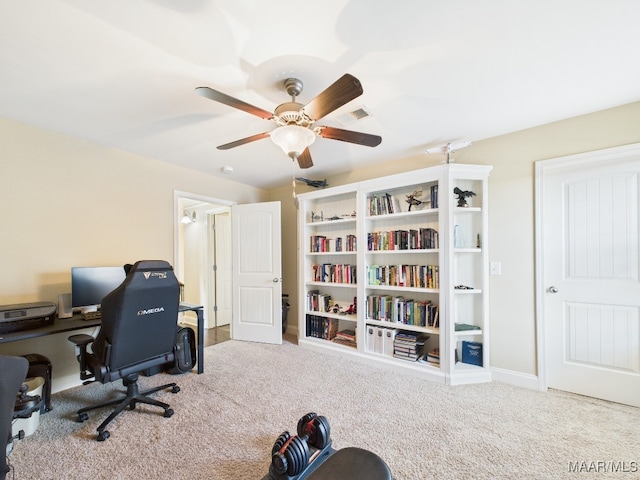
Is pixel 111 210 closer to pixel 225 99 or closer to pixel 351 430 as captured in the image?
pixel 225 99

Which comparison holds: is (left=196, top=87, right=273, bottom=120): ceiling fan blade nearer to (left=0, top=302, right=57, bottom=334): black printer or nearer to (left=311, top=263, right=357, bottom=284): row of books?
(left=0, top=302, right=57, bottom=334): black printer

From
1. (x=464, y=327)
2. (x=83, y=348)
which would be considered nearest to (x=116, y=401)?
(x=83, y=348)

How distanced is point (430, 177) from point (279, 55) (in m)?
1.89

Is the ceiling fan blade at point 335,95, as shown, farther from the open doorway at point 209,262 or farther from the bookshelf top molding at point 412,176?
the open doorway at point 209,262

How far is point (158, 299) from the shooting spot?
6.44 feet

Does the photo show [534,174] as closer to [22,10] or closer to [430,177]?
[430,177]

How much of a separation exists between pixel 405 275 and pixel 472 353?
987 mm

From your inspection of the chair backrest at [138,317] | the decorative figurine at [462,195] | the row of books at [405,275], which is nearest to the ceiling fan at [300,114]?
the chair backrest at [138,317]

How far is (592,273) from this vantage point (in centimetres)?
232

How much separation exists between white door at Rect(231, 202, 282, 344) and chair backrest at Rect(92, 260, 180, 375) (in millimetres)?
1803

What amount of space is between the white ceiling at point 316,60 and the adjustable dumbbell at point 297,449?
2.08m

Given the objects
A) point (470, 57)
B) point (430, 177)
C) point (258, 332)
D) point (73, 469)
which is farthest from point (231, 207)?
point (470, 57)
